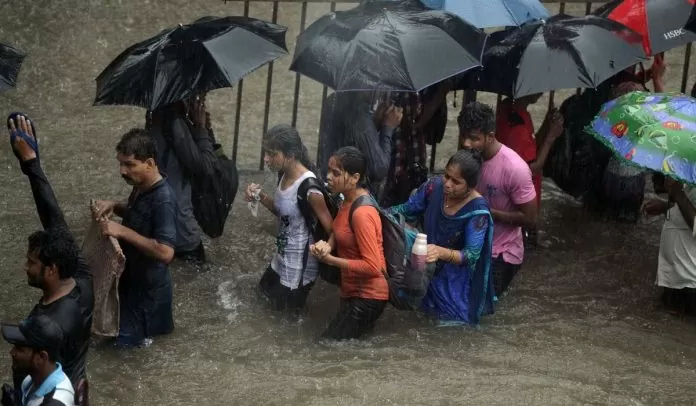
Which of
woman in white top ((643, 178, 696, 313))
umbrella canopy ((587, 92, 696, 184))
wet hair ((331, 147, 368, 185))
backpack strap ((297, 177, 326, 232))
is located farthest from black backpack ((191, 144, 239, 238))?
woman in white top ((643, 178, 696, 313))

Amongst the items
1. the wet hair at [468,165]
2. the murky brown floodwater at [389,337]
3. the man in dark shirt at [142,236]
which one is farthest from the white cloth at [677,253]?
the man in dark shirt at [142,236]

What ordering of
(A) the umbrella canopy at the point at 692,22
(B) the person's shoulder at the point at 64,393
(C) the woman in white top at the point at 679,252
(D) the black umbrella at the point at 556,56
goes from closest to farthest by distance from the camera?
(B) the person's shoulder at the point at 64,393 → (C) the woman in white top at the point at 679,252 → (D) the black umbrella at the point at 556,56 → (A) the umbrella canopy at the point at 692,22

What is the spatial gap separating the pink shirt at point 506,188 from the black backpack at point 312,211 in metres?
1.03

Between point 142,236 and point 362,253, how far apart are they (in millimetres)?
1272

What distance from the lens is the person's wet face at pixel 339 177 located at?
21.1 feet

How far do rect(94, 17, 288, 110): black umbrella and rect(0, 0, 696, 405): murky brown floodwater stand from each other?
4.73ft

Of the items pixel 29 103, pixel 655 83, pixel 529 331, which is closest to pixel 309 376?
pixel 529 331

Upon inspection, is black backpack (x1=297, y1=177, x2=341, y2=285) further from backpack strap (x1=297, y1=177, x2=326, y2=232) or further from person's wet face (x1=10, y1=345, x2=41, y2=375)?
person's wet face (x1=10, y1=345, x2=41, y2=375)

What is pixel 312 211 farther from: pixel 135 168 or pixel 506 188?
pixel 506 188

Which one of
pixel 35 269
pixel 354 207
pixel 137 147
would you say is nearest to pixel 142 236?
pixel 137 147

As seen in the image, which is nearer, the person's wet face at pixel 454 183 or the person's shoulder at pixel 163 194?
the person's shoulder at pixel 163 194

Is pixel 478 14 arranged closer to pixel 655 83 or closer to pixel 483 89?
pixel 483 89

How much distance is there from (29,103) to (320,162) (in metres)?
4.28

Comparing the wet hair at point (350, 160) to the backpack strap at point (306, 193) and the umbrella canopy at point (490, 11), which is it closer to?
the backpack strap at point (306, 193)
